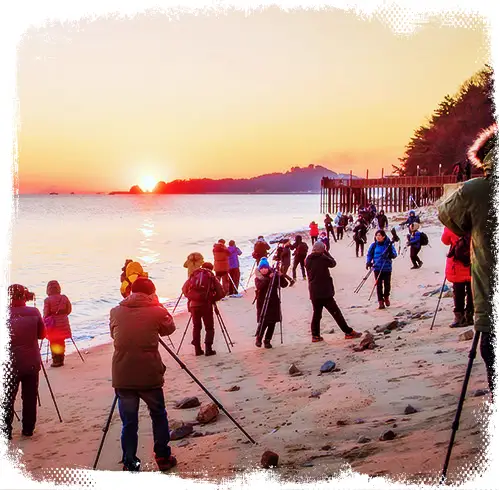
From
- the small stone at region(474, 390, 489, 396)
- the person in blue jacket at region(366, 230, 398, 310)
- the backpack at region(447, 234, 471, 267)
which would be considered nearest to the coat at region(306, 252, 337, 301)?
the backpack at region(447, 234, 471, 267)

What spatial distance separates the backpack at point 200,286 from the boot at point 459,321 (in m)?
4.15

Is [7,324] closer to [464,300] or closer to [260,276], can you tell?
[260,276]

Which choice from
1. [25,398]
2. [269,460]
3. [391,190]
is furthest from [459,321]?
[391,190]

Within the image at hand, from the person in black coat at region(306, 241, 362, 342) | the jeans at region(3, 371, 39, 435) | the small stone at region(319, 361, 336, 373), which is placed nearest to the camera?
Result: the jeans at region(3, 371, 39, 435)

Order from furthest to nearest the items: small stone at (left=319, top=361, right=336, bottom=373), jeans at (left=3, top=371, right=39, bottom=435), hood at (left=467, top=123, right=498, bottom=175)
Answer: small stone at (left=319, top=361, right=336, bottom=373), jeans at (left=3, top=371, right=39, bottom=435), hood at (left=467, top=123, right=498, bottom=175)

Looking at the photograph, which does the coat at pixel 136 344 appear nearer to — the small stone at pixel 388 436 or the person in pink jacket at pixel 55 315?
the small stone at pixel 388 436

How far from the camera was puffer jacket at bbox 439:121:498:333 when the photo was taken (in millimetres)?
3859

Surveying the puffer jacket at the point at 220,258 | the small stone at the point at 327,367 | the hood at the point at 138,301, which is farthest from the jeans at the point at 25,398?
the puffer jacket at the point at 220,258

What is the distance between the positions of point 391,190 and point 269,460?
64.0 m

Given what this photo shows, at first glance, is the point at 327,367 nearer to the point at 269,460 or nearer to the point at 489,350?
the point at 269,460

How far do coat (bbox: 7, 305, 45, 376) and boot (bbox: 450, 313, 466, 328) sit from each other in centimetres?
626

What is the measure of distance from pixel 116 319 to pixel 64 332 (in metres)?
6.17

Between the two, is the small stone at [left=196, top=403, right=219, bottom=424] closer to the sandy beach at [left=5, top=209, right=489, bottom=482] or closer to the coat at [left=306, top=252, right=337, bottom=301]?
the sandy beach at [left=5, top=209, right=489, bottom=482]

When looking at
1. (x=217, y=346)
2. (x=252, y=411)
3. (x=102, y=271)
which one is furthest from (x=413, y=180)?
(x=252, y=411)
